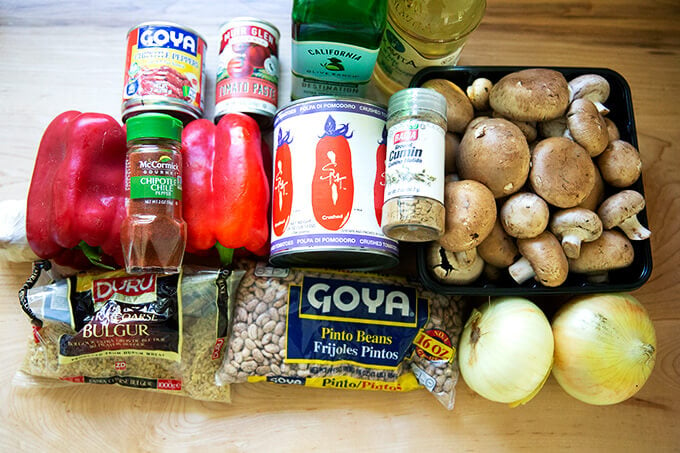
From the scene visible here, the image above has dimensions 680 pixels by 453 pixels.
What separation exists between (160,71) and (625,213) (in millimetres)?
775

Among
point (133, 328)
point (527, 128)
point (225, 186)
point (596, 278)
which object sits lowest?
point (133, 328)

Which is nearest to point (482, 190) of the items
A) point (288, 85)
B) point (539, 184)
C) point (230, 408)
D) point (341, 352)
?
point (539, 184)

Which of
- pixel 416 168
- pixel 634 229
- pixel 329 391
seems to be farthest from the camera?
pixel 329 391

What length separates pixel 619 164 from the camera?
0.82 meters

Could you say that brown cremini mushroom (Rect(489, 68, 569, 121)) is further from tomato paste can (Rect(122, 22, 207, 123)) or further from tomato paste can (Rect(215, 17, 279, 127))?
tomato paste can (Rect(122, 22, 207, 123))

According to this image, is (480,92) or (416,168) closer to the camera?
(416,168)

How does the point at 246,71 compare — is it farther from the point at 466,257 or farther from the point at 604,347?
the point at 604,347

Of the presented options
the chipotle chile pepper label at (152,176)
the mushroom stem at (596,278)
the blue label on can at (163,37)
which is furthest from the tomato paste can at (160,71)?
the mushroom stem at (596,278)

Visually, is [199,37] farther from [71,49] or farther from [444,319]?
[444,319]

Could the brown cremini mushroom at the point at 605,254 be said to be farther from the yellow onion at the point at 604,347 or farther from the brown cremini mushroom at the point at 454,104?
the brown cremini mushroom at the point at 454,104

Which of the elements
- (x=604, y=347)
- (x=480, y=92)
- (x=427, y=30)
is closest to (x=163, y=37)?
(x=427, y=30)

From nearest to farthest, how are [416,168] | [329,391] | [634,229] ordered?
[416,168] → [634,229] → [329,391]

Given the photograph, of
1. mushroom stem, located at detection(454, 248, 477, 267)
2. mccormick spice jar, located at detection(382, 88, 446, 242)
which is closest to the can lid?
mccormick spice jar, located at detection(382, 88, 446, 242)

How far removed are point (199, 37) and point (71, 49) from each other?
309mm
